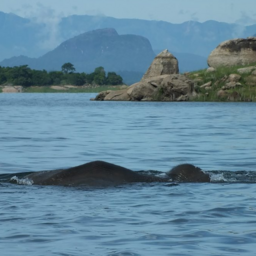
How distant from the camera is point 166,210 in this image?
10.6 m

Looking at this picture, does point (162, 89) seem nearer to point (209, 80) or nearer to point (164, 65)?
point (209, 80)

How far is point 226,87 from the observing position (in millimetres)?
66188

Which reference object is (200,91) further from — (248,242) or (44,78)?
(44,78)

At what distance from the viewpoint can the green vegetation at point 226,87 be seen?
2569 inches

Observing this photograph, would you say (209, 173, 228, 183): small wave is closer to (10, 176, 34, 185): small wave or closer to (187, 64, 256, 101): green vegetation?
(10, 176, 34, 185): small wave

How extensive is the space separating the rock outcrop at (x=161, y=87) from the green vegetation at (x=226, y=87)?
145cm

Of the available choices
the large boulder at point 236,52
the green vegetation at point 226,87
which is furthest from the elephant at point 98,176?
the large boulder at point 236,52

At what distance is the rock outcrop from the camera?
67375 millimetres

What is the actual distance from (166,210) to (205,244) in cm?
216

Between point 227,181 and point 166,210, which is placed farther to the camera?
point 227,181

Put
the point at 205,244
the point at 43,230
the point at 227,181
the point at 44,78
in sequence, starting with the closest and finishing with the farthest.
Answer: the point at 205,244 → the point at 43,230 → the point at 227,181 → the point at 44,78

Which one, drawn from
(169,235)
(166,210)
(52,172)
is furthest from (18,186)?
(169,235)

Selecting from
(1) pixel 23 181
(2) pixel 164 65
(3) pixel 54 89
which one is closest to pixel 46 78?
(3) pixel 54 89

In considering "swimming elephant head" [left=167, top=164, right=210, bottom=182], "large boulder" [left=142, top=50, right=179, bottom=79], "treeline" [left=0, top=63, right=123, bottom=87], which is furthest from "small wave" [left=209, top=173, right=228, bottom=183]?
"treeline" [left=0, top=63, right=123, bottom=87]
